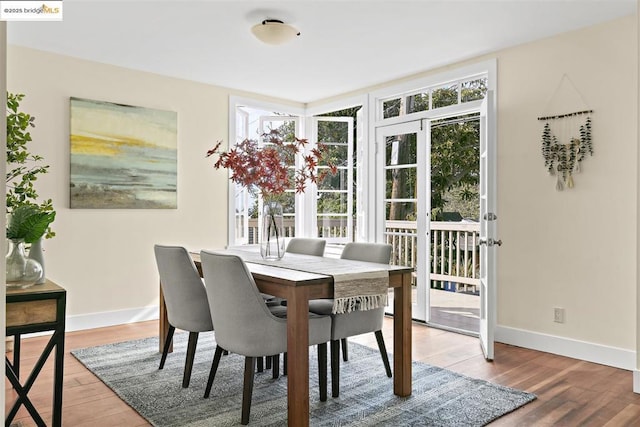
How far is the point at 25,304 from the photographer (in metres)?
1.98

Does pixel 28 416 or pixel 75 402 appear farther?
pixel 75 402

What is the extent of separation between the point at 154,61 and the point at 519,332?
3982 mm

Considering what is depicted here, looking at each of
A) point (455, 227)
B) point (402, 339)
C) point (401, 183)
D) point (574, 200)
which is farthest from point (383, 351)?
point (455, 227)

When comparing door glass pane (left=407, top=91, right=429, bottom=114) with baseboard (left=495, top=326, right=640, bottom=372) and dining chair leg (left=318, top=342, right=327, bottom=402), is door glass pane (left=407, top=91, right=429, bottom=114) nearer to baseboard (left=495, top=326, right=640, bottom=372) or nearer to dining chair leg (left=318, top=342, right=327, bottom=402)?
baseboard (left=495, top=326, right=640, bottom=372)

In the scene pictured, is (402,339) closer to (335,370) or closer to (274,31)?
(335,370)

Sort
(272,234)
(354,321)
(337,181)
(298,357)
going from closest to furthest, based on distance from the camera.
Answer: (298,357), (354,321), (272,234), (337,181)

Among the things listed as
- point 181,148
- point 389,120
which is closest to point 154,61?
point 181,148

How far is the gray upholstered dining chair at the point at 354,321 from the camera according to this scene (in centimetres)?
279

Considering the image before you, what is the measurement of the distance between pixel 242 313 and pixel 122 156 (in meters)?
2.86

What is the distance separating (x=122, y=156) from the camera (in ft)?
15.1

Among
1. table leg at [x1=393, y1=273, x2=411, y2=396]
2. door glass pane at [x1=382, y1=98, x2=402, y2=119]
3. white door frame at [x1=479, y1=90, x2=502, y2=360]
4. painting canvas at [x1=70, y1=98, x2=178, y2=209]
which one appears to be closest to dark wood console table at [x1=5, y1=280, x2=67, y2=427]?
table leg at [x1=393, y1=273, x2=411, y2=396]

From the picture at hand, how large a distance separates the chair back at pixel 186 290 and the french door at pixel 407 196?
99.7 inches

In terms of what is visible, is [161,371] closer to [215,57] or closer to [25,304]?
[25,304]

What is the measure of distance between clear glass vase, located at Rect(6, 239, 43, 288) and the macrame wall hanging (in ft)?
11.6
